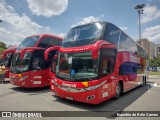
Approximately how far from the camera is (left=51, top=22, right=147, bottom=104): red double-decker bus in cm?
647

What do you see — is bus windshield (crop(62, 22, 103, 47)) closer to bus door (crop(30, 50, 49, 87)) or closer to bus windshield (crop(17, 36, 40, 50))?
bus door (crop(30, 50, 49, 87))

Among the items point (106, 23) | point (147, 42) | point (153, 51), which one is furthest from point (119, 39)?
point (153, 51)

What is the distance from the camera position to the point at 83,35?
7.63m

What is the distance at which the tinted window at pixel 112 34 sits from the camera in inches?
299

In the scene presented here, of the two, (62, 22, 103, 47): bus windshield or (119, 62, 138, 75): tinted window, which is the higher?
(62, 22, 103, 47): bus windshield

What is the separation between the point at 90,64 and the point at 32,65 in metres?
4.87

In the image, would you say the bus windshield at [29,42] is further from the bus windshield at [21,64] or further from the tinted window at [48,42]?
the bus windshield at [21,64]

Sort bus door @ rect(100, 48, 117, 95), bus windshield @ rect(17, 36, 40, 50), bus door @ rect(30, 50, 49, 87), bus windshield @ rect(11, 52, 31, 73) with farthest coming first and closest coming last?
bus windshield @ rect(17, 36, 40, 50) → bus door @ rect(30, 50, 49, 87) → bus windshield @ rect(11, 52, 31, 73) → bus door @ rect(100, 48, 117, 95)

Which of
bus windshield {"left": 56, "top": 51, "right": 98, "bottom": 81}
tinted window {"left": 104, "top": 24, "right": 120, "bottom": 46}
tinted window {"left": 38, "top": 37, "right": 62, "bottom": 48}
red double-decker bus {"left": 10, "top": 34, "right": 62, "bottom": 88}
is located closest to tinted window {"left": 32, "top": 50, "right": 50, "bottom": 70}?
red double-decker bus {"left": 10, "top": 34, "right": 62, "bottom": 88}

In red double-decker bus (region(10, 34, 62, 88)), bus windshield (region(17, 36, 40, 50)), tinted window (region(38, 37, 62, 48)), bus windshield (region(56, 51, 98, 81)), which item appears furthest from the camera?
tinted window (region(38, 37, 62, 48))

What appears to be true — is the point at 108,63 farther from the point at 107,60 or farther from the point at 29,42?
the point at 29,42

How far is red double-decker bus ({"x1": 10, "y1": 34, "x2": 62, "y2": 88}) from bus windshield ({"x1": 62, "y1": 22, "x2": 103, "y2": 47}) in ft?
5.72

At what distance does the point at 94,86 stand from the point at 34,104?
115 inches

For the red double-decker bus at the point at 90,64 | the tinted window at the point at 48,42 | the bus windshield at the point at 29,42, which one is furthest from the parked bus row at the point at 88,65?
the tinted window at the point at 48,42
